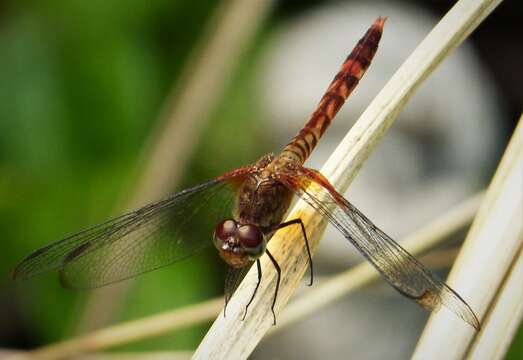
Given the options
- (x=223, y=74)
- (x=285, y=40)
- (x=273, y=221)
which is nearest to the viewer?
(x=273, y=221)

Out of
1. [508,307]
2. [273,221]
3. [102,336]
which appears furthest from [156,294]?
[508,307]

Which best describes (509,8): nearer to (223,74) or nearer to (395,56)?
(395,56)

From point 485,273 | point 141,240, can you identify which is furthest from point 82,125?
point 485,273

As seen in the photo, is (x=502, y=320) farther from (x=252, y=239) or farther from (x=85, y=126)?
(x=85, y=126)

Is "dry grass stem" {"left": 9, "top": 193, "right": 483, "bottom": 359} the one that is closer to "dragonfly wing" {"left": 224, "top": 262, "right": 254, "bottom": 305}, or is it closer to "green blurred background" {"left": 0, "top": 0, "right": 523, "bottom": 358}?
"dragonfly wing" {"left": 224, "top": 262, "right": 254, "bottom": 305}

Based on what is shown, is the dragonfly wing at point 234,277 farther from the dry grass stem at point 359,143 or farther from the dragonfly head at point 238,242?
the dry grass stem at point 359,143

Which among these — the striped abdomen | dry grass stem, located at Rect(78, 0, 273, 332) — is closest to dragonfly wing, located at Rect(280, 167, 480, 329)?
the striped abdomen
